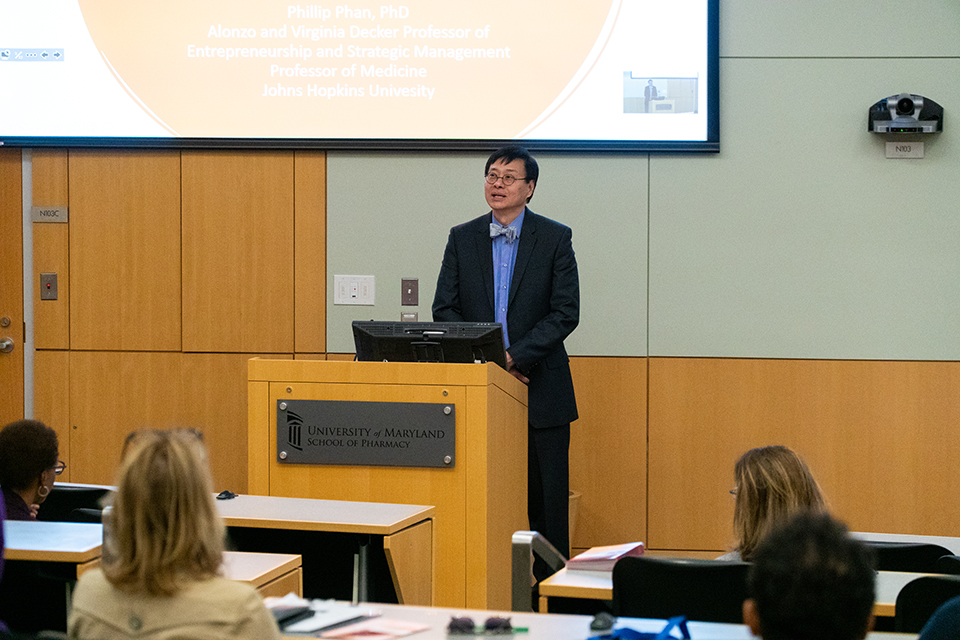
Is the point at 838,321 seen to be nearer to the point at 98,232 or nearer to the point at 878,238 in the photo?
the point at 878,238

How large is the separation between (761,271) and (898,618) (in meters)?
3.16

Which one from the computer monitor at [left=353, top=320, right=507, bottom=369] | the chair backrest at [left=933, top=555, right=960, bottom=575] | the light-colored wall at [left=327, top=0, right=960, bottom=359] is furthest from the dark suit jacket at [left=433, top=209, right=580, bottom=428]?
the chair backrest at [left=933, top=555, right=960, bottom=575]

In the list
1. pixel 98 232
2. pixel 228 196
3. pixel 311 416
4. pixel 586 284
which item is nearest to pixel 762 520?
pixel 311 416

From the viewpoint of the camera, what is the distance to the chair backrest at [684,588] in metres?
1.96

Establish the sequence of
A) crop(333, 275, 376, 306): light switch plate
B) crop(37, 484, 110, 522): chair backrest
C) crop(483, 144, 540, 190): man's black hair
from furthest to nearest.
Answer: crop(333, 275, 376, 306): light switch plate → crop(483, 144, 540, 190): man's black hair → crop(37, 484, 110, 522): chair backrest

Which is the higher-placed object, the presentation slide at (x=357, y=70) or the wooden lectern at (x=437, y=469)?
the presentation slide at (x=357, y=70)

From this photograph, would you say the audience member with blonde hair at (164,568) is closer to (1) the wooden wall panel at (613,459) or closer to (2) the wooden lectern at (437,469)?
(2) the wooden lectern at (437,469)

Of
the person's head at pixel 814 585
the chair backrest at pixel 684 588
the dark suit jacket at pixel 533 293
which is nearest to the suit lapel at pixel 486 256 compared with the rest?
the dark suit jacket at pixel 533 293

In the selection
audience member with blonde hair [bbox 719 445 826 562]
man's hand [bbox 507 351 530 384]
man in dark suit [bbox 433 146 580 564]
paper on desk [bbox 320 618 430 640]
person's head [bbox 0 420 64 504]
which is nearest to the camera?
paper on desk [bbox 320 618 430 640]

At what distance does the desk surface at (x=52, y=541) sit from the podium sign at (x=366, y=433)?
2.39 feet

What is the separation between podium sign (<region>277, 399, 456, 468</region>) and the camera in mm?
3008

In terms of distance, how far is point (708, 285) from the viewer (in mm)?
4930

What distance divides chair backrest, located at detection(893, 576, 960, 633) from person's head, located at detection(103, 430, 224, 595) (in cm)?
134

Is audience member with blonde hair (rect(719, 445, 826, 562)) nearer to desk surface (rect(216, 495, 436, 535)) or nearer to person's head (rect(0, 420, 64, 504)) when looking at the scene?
desk surface (rect(216, 495, 436, 535))
